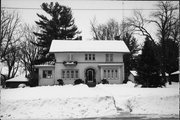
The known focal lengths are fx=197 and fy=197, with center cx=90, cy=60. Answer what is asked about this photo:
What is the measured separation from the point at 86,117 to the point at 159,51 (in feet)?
111

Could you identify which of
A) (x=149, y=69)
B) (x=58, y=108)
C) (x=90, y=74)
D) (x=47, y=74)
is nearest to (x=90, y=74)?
(x=90, y=74)

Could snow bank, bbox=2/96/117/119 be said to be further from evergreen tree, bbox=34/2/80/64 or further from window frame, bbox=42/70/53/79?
evergreen tree, bbox=34/2/80/64

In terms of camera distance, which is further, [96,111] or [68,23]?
[68,23]

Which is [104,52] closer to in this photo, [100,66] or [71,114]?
[100,66]

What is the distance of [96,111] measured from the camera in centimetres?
1288

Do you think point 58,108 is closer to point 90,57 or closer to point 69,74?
point 69,74

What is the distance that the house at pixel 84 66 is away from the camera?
33.2 meters

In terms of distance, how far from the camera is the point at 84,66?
34156 mm

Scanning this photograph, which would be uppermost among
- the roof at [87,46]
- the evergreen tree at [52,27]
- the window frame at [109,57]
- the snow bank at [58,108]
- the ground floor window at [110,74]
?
the evergreen tree at [52,27]

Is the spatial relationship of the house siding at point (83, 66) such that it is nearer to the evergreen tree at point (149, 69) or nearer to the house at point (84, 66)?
the house at point (84, 66)

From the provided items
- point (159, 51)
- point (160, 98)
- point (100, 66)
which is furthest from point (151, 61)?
point (159, 51)


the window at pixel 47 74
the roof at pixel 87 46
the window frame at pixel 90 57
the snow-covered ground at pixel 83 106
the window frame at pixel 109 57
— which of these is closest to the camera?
the snow-covered ground at pixel 83 106

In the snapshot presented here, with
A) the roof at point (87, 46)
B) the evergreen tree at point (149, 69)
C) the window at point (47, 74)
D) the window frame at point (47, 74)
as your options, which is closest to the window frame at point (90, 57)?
the roof at point (87, 46)

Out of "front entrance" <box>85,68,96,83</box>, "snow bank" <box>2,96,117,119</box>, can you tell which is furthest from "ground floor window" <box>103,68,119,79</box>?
"snow bank" <box>2,96,117,119</box>
